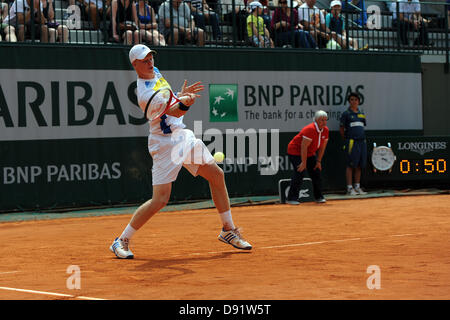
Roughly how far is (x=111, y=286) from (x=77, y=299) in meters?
0.58

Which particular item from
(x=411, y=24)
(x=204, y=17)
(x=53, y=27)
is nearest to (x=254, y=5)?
(x=204, y=17)

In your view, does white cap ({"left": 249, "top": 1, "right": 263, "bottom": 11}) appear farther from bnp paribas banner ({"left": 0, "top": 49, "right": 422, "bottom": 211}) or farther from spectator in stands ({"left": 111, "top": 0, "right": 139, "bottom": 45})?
spectator in stands ({"left": 111, "top": 0, "right": 139, "bottom": 45})

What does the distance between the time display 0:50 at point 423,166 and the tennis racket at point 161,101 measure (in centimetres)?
888

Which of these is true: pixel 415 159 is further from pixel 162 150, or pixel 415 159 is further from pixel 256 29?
pixel 162 150

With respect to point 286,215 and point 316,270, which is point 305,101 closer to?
point 286,215

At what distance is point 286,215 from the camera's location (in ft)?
38.6

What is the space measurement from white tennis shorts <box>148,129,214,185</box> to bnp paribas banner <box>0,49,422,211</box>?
19.5 ft

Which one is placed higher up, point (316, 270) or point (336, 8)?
point (336, 8)

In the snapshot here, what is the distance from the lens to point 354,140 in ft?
48.1

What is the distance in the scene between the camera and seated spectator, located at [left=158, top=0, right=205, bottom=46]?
14.3m

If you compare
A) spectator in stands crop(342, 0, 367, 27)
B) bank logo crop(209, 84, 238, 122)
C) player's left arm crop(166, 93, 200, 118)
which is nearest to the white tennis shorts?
player's left arm crop(166, 93, 200, 118)

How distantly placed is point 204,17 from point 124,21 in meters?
1.75

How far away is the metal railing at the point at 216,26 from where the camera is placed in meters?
13.2
